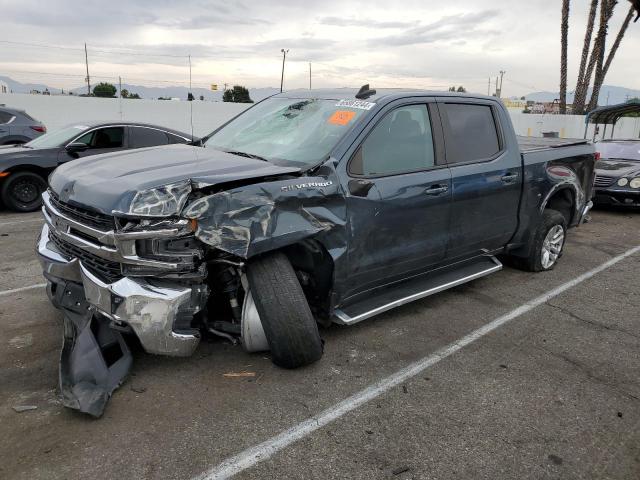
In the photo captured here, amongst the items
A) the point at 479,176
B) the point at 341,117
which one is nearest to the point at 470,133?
the point at 479,176

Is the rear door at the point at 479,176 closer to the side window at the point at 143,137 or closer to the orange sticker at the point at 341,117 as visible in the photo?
the orange sticker at the point at 341,117

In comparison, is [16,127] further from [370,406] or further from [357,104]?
[370,406]

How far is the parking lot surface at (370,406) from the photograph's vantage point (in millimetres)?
2670

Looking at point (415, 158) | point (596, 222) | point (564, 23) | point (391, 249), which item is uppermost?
point (564, 23)

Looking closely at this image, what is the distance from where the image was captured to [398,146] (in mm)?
4070

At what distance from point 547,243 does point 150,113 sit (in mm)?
20720

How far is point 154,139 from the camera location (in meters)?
9.24

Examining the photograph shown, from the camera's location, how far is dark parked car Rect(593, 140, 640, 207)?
9758 millimetres

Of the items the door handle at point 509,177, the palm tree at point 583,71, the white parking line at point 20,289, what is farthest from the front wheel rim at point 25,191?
the palm tree at point 583,71

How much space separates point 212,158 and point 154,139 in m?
6.00

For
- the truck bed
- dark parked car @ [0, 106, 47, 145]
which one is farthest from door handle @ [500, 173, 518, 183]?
dark parked car @ [0, 106, 47, 145]

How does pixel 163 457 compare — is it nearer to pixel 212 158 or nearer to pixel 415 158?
pixel 212 158

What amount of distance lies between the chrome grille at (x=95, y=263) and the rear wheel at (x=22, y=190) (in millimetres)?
6020

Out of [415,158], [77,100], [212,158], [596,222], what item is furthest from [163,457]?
[77,100]
